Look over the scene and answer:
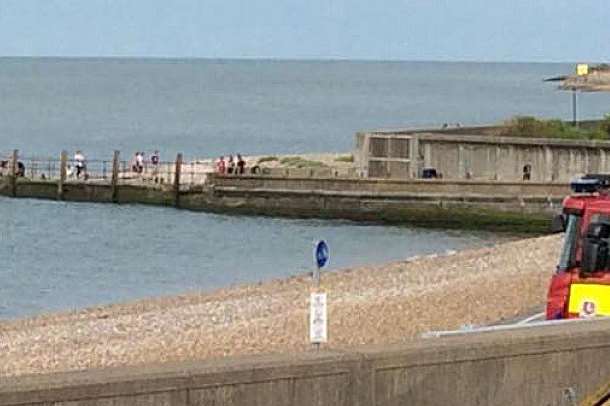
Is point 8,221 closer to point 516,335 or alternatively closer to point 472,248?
point 472,248

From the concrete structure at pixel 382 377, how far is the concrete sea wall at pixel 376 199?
40.7 metres

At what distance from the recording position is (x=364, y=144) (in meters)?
53.6

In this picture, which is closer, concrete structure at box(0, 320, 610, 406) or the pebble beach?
concrete structure at box(0, 320, 610, 406)

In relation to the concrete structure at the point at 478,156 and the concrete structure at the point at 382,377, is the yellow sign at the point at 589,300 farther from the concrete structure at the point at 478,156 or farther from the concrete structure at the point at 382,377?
the concrete structure at the point at 478,156

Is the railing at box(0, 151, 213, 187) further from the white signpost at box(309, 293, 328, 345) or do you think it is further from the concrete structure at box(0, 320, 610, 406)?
the concrete structure at box(0, 320, 610, 406)

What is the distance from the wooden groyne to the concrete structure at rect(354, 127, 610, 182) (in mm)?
704

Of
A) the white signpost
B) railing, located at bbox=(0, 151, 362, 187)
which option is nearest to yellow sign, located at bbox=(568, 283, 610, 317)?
Result: the white signpost

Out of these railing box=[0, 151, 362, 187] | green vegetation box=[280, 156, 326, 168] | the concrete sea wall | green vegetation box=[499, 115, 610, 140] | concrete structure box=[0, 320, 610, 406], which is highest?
green vegetation box=[499, 115, 610, 140]

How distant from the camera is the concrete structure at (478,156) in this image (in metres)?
49.2

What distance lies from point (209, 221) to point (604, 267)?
44.9 metres

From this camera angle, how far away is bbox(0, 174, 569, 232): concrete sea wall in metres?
50.2

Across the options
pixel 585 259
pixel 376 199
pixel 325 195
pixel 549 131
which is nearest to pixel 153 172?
pixel 325 195

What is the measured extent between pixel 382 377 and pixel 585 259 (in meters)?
4.61

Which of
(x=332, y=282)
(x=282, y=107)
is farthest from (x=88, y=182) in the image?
(x=282, y=107)
